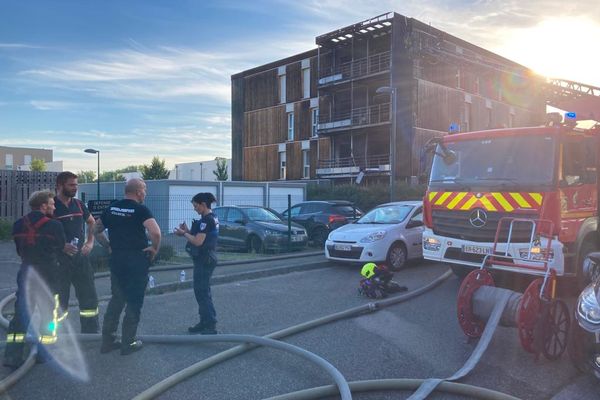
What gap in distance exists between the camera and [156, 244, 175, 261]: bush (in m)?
12.5

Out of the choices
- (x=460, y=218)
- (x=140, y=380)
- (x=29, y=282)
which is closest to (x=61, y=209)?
(x=29, y=282)

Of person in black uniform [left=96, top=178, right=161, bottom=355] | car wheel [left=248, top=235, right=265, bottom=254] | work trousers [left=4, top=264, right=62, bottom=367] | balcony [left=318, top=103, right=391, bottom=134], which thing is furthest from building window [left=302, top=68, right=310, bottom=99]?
work trousers [left=4, top=264, right=62, bottom=367]

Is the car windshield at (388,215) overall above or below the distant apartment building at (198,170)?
below

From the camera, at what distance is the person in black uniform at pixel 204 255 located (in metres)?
5.88

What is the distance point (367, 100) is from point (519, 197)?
1110 inches

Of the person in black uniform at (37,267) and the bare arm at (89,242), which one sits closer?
the person in black uniform at (37,267)

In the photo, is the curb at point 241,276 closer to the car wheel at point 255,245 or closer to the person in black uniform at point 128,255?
the car wheel at point 255,245

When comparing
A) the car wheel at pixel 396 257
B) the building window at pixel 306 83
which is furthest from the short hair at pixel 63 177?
the building window at pixel 306 83

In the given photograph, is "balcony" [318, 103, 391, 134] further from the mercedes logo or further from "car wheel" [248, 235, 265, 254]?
the mercedes logo

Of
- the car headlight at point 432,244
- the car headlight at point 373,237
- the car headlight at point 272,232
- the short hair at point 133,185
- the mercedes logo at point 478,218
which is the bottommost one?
the car headlight at point 272,232

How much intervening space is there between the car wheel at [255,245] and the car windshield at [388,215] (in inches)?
136

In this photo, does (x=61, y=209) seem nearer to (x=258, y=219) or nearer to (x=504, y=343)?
(x=504, y=343)

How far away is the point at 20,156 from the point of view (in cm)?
9575

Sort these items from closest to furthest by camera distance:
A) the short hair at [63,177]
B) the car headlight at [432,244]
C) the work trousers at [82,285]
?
the work trousers at [82,285] < the short hair at [63,177] < the car headlight at [432,244]
